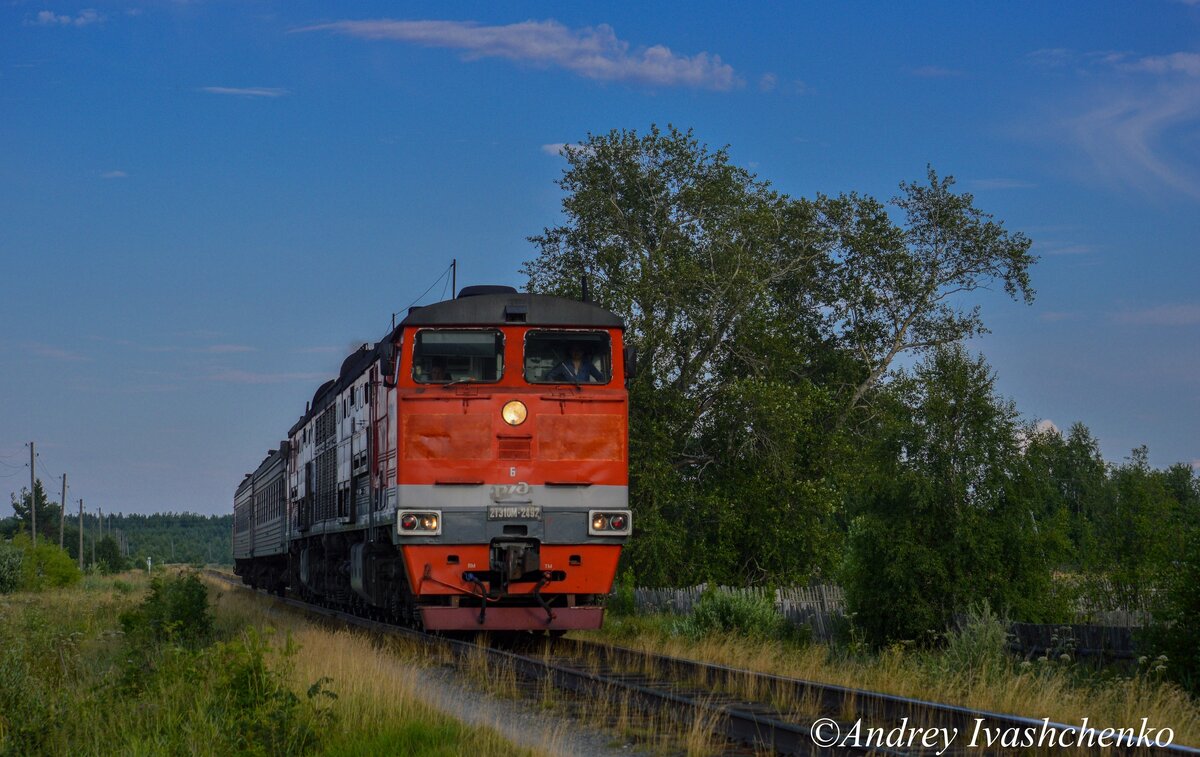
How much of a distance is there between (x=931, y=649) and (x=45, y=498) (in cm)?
13596

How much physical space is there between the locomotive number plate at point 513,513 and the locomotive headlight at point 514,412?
1055mm

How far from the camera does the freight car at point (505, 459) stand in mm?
15727

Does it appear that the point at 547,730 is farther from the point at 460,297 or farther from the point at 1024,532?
the point at 1024,532

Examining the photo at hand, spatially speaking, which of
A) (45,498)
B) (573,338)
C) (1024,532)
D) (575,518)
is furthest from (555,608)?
(45,498)

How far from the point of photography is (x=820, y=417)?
41531 mm

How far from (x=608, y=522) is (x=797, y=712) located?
6086 millimetres

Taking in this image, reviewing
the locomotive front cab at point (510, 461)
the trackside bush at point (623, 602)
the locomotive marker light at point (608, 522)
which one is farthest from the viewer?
the trackside bush at point (623, 602)

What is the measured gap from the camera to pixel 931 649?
17188mm

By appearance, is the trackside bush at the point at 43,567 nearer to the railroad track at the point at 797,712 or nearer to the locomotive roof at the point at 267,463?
the locomotive roof at the point at 267,463

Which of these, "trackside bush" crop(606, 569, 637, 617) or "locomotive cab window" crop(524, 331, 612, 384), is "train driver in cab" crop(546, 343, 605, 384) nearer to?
"locomotive cab window" crop(524, 331, 612, 384)

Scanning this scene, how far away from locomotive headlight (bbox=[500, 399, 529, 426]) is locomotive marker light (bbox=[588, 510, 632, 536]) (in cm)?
148

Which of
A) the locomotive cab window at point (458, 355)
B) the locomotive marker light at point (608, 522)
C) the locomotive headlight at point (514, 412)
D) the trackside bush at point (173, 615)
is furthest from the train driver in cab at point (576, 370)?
the trackside bush at point (173, 615)

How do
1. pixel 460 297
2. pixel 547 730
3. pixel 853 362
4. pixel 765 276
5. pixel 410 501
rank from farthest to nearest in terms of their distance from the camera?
pixel 853 362
pixel 765 276
pixel 460 297
pixel 410 501
pixel 547 730

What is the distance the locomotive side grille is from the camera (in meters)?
15.9
